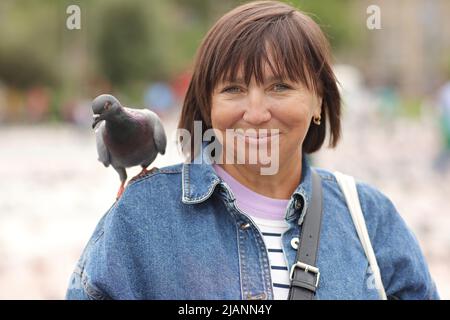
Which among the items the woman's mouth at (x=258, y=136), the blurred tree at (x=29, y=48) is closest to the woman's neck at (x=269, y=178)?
the woman's mouth at (x=258, y=136)

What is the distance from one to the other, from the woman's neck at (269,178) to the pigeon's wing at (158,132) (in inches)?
9.5

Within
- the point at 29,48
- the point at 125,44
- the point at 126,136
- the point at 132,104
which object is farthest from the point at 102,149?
the point at 125,44

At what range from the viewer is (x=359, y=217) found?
79.5 inches

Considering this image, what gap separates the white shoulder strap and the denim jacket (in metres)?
0.02

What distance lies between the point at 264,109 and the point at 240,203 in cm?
28

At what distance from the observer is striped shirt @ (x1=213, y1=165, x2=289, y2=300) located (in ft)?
6.09

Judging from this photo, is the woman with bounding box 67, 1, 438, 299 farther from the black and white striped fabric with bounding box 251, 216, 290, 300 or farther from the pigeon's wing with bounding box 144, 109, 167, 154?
the pigeon's wing with bounding box 144, 109, 167, 154

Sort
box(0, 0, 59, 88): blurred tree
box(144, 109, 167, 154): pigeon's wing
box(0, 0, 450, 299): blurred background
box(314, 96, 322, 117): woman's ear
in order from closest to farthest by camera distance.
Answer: box(314, 96, 322, 117): woman's ear
box(144, 109, 167, 154): pigeon's wing
box(0, 0, 450, 299): blurred background
box(0, 0, 59, 88): blurred tree

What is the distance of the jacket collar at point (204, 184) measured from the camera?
1857 mm

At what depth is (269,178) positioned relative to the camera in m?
1.96

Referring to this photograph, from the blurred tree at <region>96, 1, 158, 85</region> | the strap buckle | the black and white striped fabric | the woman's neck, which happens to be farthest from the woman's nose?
the blurred tree at <region>96, 1, 158, 85</region>

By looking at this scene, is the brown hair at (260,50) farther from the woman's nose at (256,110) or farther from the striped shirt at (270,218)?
the striped shirt at (270,218)

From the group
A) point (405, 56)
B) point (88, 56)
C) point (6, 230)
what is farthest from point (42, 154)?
point (405, 56)
